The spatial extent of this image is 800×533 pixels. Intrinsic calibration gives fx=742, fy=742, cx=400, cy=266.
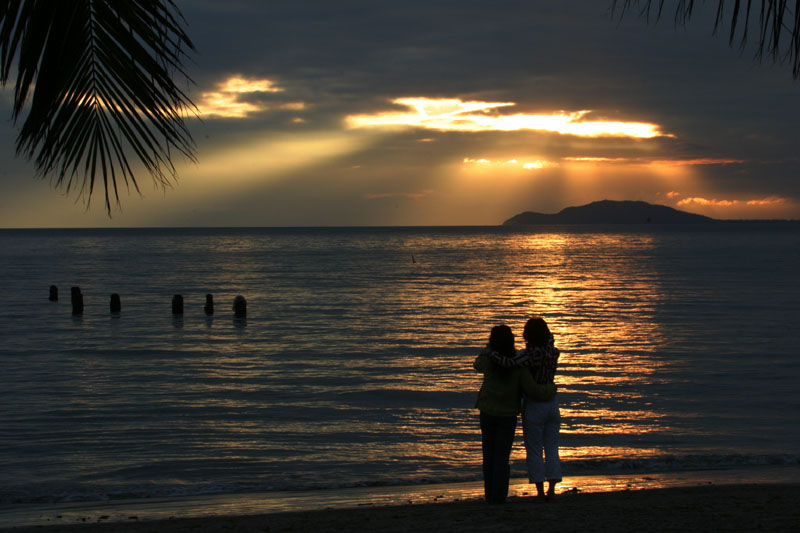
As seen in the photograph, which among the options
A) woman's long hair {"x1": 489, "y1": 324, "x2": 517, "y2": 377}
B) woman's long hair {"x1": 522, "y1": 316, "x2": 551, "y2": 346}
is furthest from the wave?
woman's long hair {"x1": 522, "y1": 316, "x2": 551, "y2": 346}

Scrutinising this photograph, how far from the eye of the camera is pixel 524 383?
23.7 ft

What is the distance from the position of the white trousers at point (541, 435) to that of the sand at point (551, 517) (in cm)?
41

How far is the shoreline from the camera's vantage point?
8.72 meters

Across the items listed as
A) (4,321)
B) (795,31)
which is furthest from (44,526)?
(4,321)

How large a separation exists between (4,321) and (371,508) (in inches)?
1137

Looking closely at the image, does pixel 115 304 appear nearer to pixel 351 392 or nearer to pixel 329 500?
pixel 351 392

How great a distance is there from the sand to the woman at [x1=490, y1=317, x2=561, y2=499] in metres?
0.47

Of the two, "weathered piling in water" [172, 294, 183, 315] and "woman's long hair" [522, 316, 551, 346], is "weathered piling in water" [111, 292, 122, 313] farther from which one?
"woman's long hair" [522, 316, 551, 346]

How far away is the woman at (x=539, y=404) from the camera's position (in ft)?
23.7

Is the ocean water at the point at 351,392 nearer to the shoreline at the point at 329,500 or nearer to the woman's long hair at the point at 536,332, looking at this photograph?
the shoreline at the point at 329,500

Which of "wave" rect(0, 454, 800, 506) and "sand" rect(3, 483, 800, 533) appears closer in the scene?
"sand" rect(3, 483, 800, 533)

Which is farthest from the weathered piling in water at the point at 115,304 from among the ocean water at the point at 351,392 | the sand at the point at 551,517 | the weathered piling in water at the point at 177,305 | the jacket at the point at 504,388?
the jacket at the point at 504,388

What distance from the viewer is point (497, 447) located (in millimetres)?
7516

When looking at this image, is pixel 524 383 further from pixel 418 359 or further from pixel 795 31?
pixel 418 359
